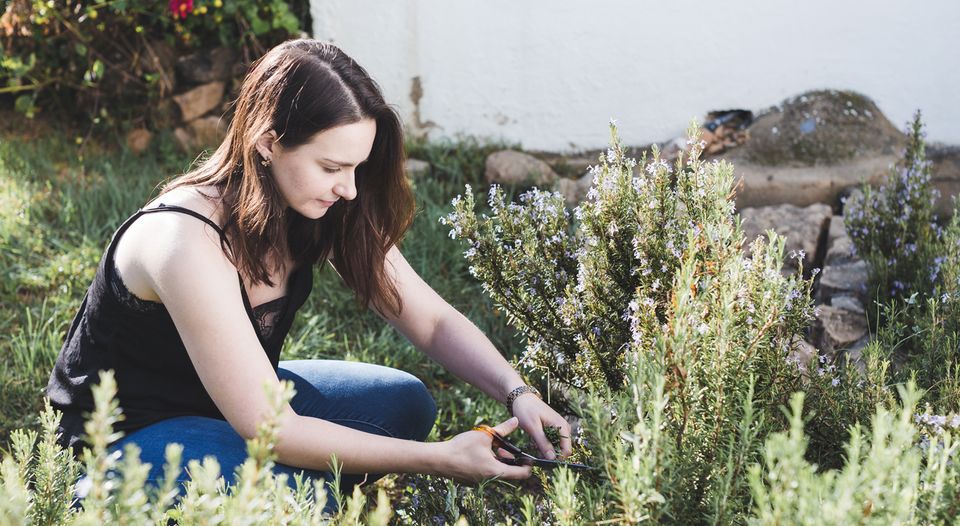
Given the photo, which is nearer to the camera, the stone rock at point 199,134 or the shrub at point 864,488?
the shrub at point 864,488

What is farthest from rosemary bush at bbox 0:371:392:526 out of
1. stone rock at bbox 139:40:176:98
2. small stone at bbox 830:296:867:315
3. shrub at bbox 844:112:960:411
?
stone rock at bbox 139:40:176:98

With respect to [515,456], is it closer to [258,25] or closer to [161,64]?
[258,25]

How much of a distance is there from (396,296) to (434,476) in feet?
2.13

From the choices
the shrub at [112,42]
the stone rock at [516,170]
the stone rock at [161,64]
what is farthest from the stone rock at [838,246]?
the stone rock at [161,64]

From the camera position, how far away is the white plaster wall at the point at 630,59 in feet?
15.3

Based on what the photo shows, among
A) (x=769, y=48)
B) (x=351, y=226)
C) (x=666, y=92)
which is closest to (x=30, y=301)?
(x=351, y=226)

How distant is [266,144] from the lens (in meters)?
2.27

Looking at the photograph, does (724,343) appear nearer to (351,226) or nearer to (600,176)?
(600,176)

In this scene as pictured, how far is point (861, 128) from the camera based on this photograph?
4.66 meters

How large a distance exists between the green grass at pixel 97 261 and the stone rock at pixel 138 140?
0.08 meters

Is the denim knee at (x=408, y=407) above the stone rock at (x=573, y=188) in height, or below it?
below

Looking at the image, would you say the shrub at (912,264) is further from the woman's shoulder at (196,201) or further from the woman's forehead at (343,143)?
the woman's shoulder at (196,201)

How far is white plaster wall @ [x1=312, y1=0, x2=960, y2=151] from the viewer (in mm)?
4648

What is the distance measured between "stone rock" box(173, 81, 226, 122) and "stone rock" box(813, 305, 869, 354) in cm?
384
